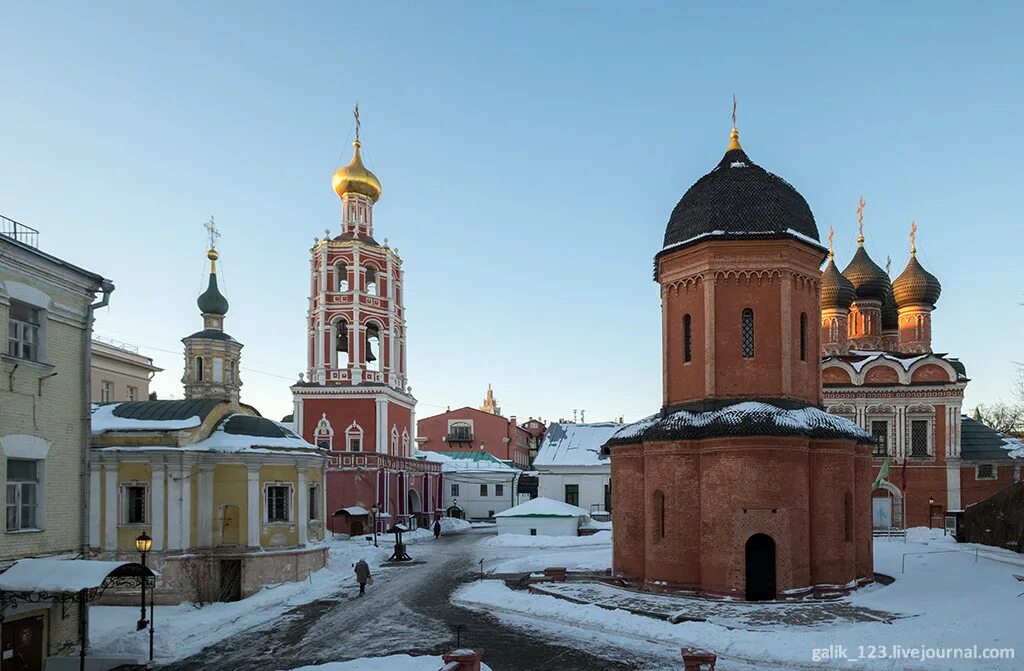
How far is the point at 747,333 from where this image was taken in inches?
876

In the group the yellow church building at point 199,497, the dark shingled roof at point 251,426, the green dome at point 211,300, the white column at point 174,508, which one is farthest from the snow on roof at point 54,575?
the green dome at point 211,300

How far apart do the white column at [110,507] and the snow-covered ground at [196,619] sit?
199 cm

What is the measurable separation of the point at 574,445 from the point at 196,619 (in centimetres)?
3591

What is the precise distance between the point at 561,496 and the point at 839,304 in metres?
19.9

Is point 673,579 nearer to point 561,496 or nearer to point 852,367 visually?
point 852,367

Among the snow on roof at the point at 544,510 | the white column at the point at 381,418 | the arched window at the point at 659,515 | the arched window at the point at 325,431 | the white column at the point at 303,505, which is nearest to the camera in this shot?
the arched window at the point at 659,515

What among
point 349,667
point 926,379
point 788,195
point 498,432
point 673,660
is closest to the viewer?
point 349,667

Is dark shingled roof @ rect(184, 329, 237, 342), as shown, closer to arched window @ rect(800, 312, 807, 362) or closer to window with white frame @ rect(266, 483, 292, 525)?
window with white frame @ rect(266, 483, 292, 525)

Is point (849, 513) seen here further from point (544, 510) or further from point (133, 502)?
point (544, 510)

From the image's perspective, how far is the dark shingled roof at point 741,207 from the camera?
22078 millimetres

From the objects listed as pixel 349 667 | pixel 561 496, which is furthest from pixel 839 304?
pixel 349 667

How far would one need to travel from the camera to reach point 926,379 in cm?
3975

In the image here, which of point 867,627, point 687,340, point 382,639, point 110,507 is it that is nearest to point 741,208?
point 687,340

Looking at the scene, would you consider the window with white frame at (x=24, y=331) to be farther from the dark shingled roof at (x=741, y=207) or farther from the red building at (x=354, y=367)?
the red building at (x=354, y=367)
